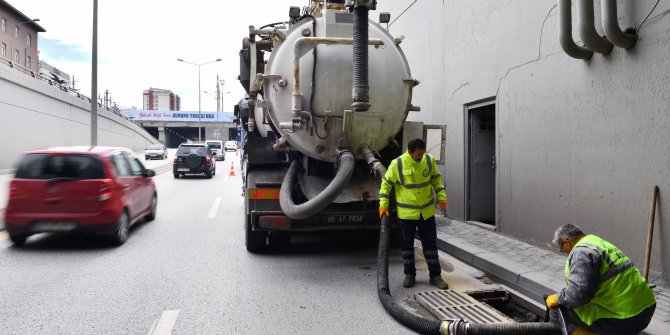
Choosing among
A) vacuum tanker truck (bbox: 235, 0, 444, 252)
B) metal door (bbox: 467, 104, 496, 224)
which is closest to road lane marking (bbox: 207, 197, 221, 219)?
vacuum tanker truck (bbox: 235, 0, 444, 252)

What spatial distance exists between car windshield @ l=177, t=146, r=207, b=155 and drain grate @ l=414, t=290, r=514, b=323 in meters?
18.0

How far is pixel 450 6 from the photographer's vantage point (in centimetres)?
914

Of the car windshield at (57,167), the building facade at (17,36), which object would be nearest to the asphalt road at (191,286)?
the car windshield at (57,167)

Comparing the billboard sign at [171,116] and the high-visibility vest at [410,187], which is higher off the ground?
the billboard sign at [171,116]

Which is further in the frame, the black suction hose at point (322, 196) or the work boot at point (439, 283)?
the black suction hose at point (322, 196)

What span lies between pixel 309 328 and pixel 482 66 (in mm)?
5683

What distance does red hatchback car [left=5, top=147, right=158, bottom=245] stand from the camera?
669cm

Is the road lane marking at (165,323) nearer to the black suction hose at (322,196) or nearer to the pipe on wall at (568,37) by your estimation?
the black suction hose at (322,196)

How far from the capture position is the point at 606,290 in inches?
117

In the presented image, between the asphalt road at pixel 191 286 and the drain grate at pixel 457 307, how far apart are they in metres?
0.39

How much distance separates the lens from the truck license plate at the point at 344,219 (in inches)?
245

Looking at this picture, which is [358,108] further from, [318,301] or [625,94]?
[625,94]

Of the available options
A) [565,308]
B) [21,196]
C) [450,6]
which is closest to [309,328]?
[565,308]

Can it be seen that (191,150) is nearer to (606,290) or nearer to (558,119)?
(558,119)
